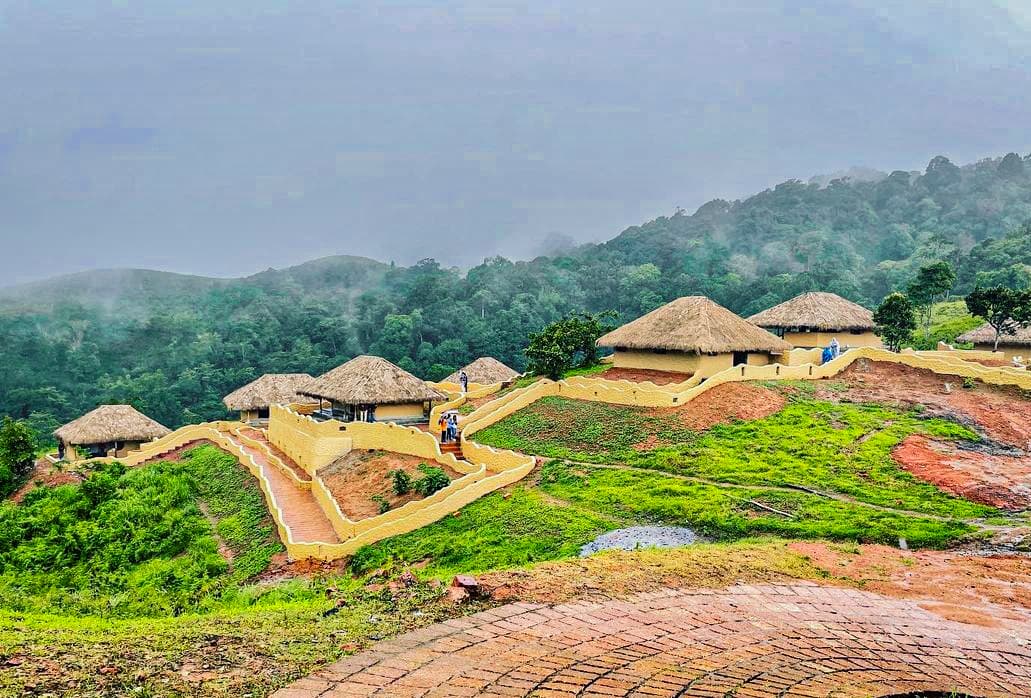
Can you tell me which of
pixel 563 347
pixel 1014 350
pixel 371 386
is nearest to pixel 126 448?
pixel 371 386

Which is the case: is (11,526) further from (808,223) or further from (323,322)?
(808,223)

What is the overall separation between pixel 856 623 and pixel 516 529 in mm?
8118

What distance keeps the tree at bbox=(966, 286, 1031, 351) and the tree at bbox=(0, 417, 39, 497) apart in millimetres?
39951

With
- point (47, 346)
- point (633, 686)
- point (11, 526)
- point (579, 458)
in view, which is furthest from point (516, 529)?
point (47, 346)

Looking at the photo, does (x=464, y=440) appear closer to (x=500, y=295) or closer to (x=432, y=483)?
(x=432, y=483)

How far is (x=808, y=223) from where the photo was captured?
9819 cm

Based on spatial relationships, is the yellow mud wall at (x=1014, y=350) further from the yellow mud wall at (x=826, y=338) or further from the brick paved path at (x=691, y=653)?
the brick paved path at (x=691, y=653)

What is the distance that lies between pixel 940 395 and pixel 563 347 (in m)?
13.1

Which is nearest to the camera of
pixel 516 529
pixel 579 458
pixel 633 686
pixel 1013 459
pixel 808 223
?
pixel 633 686

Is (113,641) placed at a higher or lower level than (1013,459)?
higher

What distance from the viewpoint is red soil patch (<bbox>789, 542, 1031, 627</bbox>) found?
923cm

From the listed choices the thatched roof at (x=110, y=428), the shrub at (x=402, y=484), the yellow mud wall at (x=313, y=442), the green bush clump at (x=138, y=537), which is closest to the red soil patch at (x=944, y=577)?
the green bush clump at (x=138, y=537)

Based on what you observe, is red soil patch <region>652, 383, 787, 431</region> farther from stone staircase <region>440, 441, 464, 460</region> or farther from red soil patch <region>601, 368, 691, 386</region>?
stone staircase <region>440, 441, 464, 460</region>

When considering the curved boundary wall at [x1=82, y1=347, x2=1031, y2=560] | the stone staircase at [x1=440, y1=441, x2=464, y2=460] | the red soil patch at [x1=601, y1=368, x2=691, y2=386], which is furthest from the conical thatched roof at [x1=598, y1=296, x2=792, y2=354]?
the stone staircase at [x1=440, y1=441, x2=464, y2=460]
